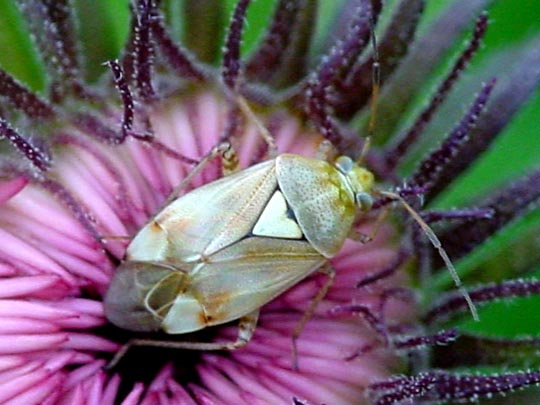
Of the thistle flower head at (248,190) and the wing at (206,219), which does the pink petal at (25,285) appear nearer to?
the thistle flower head at (248,190)

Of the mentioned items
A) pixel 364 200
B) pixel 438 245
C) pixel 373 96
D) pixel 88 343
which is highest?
pixel 373 96

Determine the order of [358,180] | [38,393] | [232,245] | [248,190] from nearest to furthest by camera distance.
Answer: [38,393] → [232,245] → [248,190] → [358,180]

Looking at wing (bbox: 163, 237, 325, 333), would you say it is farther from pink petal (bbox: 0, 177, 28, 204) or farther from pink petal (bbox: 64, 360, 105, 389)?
pink petal (bbox: 0, 177, 28, 204)

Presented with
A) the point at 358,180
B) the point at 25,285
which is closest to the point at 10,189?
the point at 25,285

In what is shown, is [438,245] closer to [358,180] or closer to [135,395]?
[358,180]

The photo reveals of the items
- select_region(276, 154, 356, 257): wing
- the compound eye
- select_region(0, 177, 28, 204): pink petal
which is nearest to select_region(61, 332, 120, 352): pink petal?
select_region(0, 177, 28, 204): pink petal

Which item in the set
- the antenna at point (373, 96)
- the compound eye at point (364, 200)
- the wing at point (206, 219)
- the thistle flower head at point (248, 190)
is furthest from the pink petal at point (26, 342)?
the antenna at point (373, 96)
